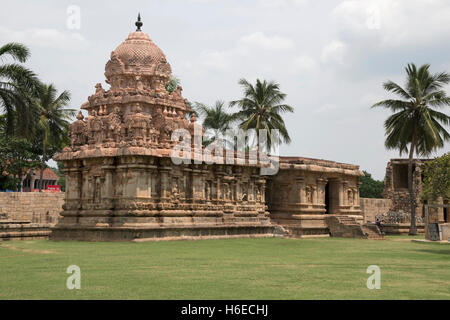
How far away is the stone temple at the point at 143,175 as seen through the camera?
913 inches

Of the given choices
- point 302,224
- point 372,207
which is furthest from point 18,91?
point 372,207

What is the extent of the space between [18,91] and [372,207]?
33.7 meters

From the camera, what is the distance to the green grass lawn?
9.15m

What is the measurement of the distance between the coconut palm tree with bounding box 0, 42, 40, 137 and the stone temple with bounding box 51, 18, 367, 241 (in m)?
3.65

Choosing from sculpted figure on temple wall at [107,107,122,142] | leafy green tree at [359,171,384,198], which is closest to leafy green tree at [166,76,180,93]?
sculpted figure on temple wall at [107,107,122,142]

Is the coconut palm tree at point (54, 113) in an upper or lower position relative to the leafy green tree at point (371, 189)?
upper

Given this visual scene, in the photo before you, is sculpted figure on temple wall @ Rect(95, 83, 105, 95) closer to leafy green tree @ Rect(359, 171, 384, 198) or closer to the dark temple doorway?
the dark temple doorway

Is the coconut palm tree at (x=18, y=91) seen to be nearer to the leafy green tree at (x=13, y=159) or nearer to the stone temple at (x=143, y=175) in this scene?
the stone temple at (x=143, y=175)

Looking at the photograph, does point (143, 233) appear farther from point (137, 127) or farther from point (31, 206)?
point (31, 206)

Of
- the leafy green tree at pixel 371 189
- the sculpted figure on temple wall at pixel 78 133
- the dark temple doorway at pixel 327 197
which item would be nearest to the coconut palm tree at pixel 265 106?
the dark temple doorway at pixel 327 197

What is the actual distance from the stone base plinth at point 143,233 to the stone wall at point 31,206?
7.41 metres

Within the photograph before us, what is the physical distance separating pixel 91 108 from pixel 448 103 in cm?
2231

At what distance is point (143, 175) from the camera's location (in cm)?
2331

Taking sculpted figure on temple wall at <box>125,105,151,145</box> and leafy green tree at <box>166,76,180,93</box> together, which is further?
leafy green tree at <box>166,76,180,93</box>
